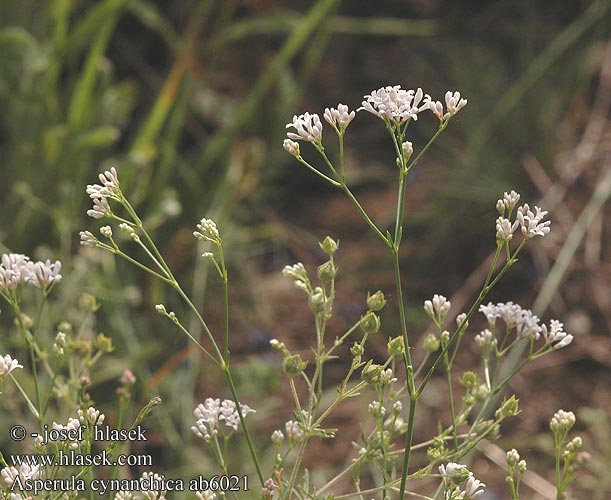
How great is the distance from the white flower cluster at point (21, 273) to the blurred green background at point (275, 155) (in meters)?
0.74

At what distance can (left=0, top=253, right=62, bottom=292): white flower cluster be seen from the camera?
68cm

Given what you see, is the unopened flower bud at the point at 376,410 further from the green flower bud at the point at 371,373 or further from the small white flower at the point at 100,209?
the small white flower at the point at 100,209

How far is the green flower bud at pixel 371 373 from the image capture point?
62 centimetres

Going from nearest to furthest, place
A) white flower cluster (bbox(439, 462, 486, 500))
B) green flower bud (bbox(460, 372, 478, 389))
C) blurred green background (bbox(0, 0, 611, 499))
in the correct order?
white flower cluster (bbox(439, 462, 486, 500)), green flower bud (bbox(460, 372, 478, 389)), blurred green background (bbox(0, 0, 611, 499))

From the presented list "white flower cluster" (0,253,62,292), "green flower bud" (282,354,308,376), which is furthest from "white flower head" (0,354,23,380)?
"green flower bud" (282,354,308,376)

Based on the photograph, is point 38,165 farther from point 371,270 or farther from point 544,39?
A: point 544,39

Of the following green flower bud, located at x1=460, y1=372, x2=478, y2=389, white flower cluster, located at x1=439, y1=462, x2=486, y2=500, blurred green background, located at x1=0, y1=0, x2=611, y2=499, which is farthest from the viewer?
blurred green background, located at x1=0, y1=0, x2=611, y2=499

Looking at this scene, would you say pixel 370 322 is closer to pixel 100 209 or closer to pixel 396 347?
pixel 396 347

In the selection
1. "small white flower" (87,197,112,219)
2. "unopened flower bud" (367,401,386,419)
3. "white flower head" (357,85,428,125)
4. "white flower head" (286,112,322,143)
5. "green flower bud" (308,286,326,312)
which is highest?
"white flower head" (357,85,428,125)

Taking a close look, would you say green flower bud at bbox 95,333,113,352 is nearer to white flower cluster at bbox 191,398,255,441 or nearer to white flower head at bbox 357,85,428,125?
white flower cluster at bbox 191,398,255,441

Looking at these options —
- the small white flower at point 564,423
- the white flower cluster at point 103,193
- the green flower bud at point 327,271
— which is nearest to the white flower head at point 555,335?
the small white flower at point 564,423

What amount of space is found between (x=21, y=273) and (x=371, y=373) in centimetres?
29

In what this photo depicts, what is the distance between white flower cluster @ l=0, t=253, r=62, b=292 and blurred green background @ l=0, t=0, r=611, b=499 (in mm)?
739

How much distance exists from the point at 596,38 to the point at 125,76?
1167mm
